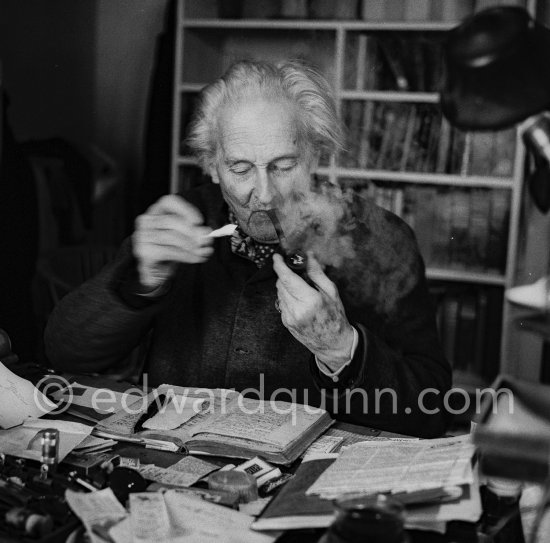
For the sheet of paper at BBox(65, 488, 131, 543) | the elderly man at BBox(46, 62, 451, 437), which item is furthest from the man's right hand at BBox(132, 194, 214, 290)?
the sheet of paper at BBox(65, 488, 131, 543)

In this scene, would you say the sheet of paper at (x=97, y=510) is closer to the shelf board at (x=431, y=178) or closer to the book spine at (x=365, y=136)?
the shelf board at (x=431, y=178)

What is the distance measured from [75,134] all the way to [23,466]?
10.9 feet

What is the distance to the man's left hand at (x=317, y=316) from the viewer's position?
1.66 metres

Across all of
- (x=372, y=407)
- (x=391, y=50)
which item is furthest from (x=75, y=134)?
(x=372, y=407)

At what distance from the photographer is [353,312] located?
204 centimetres

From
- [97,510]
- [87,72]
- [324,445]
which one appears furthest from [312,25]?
[97,510]

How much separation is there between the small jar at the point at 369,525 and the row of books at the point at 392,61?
2.91 m

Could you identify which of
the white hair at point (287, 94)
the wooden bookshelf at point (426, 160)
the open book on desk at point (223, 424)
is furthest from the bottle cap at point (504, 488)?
the wooden bookshelf at point (426, 160)

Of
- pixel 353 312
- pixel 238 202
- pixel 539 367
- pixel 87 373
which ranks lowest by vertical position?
pixel 539 367

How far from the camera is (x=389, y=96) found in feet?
12.1

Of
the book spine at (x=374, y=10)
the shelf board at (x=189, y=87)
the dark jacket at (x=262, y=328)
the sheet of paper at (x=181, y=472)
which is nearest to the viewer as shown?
the sheet of paper at (x=181, y=472)

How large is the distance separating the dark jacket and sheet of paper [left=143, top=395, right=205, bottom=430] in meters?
0.27

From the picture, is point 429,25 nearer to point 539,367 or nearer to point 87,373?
point 539,367

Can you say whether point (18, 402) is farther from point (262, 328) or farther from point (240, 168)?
point (240, 168)
